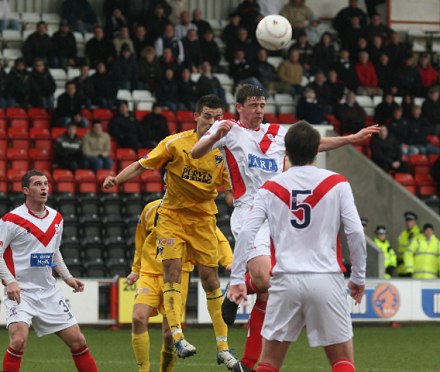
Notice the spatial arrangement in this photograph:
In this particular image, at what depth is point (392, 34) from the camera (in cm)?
2647

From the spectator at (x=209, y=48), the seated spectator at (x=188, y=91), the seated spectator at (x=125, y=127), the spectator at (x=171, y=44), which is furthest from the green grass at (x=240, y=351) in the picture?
the spectator at (x=209, y=48)

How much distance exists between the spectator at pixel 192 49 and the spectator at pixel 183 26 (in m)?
0.41

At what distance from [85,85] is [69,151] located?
1.73m

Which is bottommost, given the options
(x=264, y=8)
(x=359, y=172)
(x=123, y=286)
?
(x=123, y=286)

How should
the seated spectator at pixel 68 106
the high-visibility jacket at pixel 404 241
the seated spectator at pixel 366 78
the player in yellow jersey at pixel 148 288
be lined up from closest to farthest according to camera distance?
the player in yellow jersey at pixel 148 288
the high-visibility jacket at pixel 404 241
the seated spectator at pixel 68 106
the seated spectator at pixel 366 78

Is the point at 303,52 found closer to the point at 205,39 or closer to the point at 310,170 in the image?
the point at 205,39

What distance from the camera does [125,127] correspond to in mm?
22000

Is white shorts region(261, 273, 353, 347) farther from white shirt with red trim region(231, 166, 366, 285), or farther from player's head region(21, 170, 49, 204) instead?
player's head region(21, 170, 49, 204)

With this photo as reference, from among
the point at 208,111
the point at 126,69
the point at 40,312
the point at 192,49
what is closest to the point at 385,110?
the point at 192,49

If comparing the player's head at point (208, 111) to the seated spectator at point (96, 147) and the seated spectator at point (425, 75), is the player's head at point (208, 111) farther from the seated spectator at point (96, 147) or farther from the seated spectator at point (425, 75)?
the seated spectator at point (425, 75)

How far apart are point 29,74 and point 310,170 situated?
602 inches

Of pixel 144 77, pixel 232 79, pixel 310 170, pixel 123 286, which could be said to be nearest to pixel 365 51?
pixel 232 79

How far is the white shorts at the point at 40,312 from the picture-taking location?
398 inches

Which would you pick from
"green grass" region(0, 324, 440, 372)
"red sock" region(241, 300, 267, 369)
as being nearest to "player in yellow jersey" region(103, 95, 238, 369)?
"red sock" region(241, 300, 267, 369)
